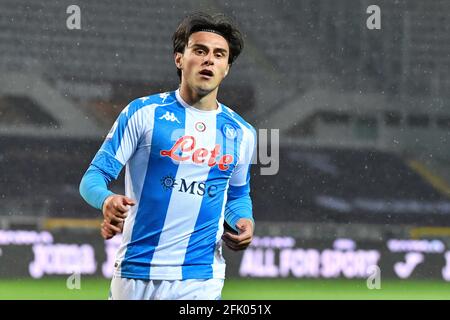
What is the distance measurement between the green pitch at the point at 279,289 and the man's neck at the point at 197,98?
411cm

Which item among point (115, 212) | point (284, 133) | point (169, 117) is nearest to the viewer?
point (115, 212)

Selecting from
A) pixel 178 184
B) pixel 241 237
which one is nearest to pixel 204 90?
pixel 178 184

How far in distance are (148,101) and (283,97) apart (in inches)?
236

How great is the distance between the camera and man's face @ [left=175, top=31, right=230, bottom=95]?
317 centimetres

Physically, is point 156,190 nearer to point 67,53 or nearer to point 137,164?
point 137,164

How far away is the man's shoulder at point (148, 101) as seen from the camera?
10.4ft

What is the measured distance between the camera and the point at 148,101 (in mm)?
3209

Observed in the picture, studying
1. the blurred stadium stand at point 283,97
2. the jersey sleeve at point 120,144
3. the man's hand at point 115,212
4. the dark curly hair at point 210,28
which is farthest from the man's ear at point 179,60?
the blurred stadium stand at point 283,97

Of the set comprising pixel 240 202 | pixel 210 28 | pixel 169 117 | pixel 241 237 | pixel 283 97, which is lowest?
pixel 241 237

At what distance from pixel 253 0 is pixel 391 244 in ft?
11.9

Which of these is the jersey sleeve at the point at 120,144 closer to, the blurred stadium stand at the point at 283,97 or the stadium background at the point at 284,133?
the stadium background at the point at 284,133

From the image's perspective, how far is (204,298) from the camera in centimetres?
320

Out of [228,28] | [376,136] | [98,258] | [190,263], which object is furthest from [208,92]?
[376,136]

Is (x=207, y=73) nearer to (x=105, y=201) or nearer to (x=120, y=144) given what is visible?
(x=120, y=144)
